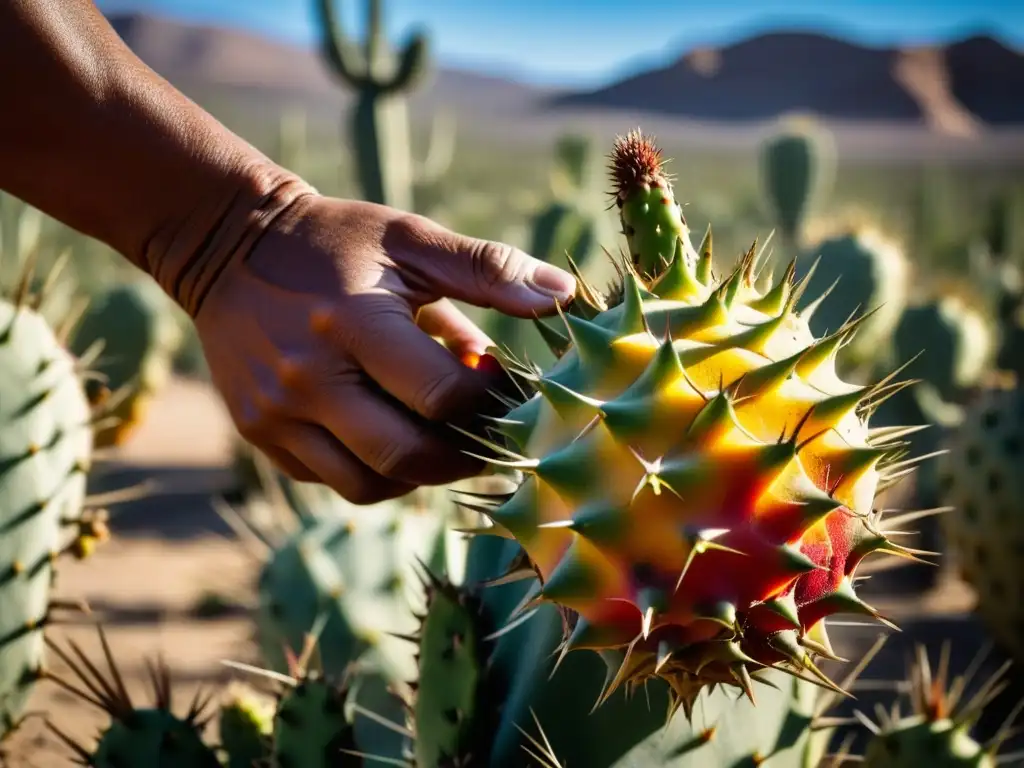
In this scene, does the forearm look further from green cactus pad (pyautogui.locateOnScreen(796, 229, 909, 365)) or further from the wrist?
green cactus pad (pyautogui.locateOnScreen(796, 229, 909, 365))

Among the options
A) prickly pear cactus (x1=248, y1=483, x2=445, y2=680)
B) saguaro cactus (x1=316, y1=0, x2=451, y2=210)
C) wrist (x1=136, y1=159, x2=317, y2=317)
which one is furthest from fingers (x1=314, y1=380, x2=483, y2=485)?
A: saguaro cactus (x1=316, y1=0, x2=451, y2=210)

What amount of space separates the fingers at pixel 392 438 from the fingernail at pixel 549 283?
18cm

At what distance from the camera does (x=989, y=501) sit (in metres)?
2.90

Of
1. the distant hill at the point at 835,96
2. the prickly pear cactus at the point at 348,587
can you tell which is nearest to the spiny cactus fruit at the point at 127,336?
the prickly pear cactus at the point at 348,587

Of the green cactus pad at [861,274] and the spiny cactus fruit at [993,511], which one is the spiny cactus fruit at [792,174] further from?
the spiny cactus fruit at [993,511]

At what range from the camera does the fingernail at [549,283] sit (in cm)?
113

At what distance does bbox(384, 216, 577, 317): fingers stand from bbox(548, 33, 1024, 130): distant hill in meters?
13.4

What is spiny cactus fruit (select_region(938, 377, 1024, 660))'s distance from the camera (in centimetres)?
286

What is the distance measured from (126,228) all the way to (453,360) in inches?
21.4

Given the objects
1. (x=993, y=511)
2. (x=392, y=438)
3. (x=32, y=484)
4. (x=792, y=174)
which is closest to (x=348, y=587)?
(x=32, y=484)

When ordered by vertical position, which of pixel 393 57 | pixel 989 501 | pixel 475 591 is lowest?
pixel 989 501

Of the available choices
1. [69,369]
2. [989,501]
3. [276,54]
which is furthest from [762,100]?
[276,54]

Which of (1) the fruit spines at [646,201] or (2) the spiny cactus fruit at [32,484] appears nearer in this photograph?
(1) the fruit spines at [646,201]

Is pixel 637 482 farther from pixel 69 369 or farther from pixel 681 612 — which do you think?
pixel 69 369
